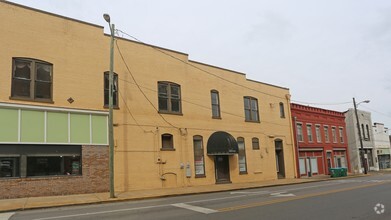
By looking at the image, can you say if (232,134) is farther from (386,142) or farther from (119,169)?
(386,142)

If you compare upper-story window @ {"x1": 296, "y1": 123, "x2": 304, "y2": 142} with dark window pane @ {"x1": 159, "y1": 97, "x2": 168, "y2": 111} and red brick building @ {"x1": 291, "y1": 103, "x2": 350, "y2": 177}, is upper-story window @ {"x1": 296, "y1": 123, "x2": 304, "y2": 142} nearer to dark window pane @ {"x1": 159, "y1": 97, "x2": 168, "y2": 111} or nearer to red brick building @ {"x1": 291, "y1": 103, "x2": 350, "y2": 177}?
red brick building @ {"x1": 291, "y1": 103, "x2": 350, "y2": 177}

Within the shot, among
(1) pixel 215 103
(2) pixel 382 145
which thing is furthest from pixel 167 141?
(2) pixel 382 145

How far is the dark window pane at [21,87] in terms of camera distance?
1702cm

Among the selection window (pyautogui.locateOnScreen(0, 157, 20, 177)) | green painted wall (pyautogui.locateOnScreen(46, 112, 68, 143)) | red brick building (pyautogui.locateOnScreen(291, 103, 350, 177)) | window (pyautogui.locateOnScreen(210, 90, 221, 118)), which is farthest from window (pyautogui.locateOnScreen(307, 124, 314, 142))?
window (pyautogui.locateOnScreen(0, 157, 20, 177))

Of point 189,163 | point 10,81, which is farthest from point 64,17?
point 189,163

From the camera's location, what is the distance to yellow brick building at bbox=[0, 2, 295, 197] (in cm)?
1727

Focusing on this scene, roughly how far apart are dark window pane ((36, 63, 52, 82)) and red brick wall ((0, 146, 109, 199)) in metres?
4.07

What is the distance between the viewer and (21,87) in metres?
17.3

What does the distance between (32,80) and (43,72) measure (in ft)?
2.62

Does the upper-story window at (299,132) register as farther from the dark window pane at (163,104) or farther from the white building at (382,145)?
the white building at (382,145)

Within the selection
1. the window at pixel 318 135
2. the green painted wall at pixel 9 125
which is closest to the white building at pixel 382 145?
the window at pixel 318 135

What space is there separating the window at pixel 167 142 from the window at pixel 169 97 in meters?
1.65

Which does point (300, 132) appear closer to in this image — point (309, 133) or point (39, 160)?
point (309, 133)

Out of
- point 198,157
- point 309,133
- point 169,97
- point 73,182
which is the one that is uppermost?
point 169,97
